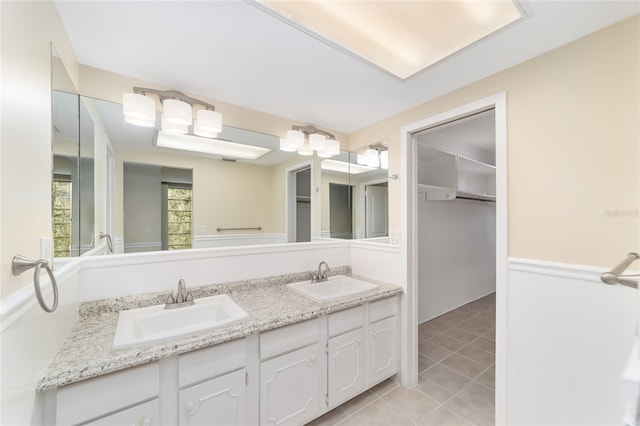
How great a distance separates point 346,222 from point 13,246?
2165 mm

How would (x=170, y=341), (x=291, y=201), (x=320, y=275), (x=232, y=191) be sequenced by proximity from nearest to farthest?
(x=170, y=341) < (x=232, y=191) < (x=320, y=275) < (x=291, y=201)

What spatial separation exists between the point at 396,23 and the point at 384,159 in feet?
3.85

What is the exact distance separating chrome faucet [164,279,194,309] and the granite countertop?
0.10 m

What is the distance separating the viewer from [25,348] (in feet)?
2.41

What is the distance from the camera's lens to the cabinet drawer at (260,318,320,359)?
134 cm

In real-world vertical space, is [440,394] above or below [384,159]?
below

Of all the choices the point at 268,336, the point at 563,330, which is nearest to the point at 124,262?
the point at 268,336

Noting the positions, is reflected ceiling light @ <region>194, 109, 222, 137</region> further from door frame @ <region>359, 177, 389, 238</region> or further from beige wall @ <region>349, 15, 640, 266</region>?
beige wall @ <region>349, 15, 640, 266</region>

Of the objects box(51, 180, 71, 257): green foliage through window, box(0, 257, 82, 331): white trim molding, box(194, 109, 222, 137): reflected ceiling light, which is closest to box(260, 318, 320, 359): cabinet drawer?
box(0, 257, 82, 331): white trim molding

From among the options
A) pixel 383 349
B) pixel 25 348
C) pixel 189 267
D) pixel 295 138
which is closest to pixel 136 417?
pixel 25 348

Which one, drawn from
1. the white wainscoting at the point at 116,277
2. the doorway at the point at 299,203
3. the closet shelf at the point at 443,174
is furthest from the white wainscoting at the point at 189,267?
the closet shelf at the point at 443,174

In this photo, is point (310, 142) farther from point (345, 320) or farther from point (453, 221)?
point (453, 221)

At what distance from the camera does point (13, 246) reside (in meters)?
0.70

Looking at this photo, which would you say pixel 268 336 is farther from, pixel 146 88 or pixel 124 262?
pixel 146 88
